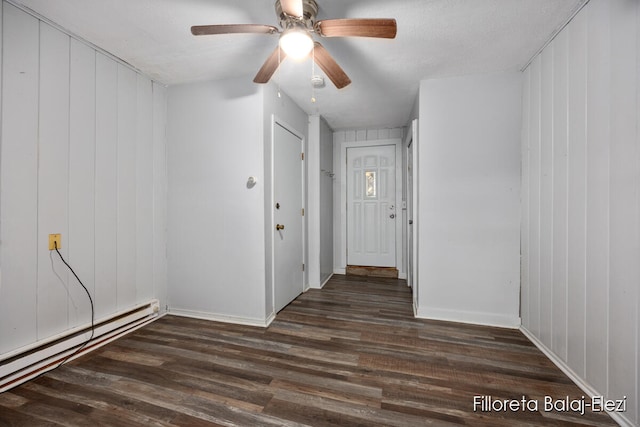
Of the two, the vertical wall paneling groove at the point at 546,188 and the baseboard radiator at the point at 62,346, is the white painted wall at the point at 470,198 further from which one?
the baseboard radiator at the point at 62,346

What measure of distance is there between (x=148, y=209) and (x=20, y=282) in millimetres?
1093

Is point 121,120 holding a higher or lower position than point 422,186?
higher

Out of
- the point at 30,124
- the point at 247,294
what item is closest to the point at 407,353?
the point at 247,294

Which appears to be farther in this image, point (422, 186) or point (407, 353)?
point (422, 186)

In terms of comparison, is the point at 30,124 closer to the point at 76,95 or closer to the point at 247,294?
the point at 76,95

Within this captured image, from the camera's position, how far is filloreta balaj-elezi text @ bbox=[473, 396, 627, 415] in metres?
1.48

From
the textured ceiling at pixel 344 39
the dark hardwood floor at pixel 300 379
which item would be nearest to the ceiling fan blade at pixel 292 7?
the textured ceiling at pixel 344 39

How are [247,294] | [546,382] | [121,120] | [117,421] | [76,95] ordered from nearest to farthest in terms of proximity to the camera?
[117,421]
[546,382]
[76,95]
[121,120]
[247,294]

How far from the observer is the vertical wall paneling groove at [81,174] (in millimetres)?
2025

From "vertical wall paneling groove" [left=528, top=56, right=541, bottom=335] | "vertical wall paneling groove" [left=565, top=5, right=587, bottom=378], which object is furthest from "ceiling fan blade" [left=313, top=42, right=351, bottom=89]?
"vertical wall paneling groove" [left=528, top=56, right=541, bottom=335]

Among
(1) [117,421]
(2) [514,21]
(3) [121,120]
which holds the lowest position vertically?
(1) [117,421]

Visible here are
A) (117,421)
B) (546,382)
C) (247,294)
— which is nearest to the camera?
(117,421)

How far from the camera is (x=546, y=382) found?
5.64 feet

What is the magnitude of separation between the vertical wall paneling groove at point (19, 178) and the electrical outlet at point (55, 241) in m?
0.08
